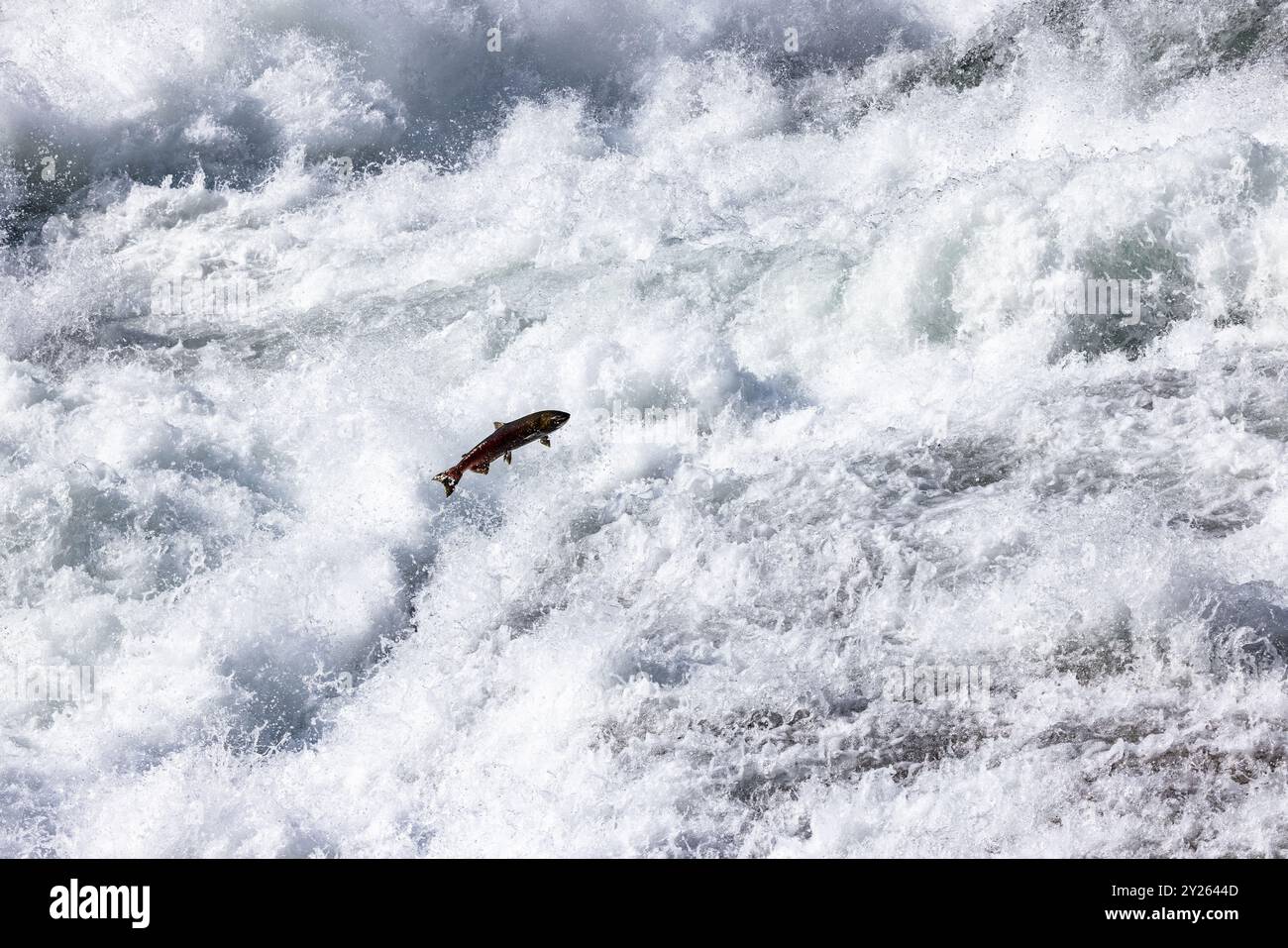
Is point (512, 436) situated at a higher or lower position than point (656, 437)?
lower

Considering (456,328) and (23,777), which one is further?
(456,328)

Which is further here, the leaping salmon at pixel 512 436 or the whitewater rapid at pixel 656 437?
the whitewater rapid at pixel 656 437

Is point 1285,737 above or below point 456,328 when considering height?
below

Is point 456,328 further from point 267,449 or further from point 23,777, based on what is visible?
point 23,777

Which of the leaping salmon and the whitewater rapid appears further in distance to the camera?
the whitewater rapid

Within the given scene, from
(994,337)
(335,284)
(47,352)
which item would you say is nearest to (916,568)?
(994,337)

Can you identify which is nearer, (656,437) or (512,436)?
(512,436)

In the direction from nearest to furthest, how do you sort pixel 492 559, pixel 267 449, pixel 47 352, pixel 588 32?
1. pixel 492 559
2. pixel 267 449
3. pixel 47 352
4. pixel 588 32

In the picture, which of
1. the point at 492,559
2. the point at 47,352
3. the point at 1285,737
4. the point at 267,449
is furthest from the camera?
the point at 47,352
